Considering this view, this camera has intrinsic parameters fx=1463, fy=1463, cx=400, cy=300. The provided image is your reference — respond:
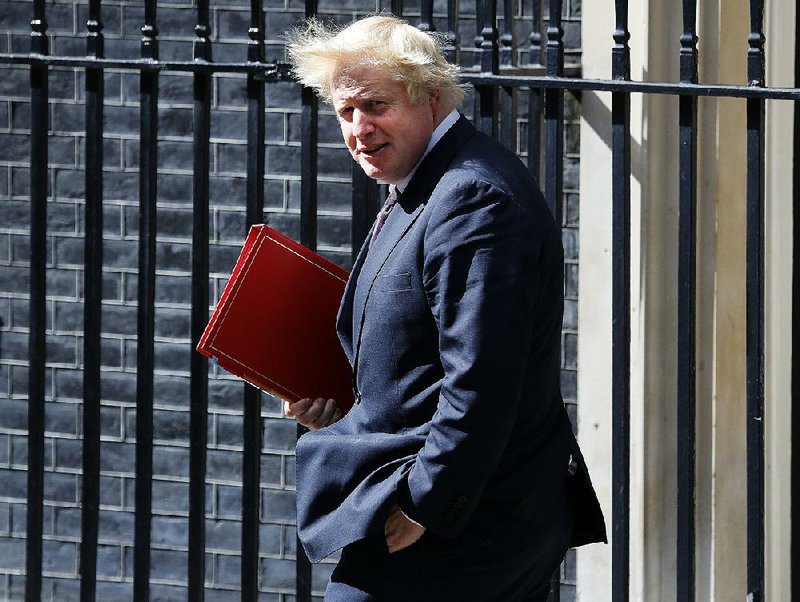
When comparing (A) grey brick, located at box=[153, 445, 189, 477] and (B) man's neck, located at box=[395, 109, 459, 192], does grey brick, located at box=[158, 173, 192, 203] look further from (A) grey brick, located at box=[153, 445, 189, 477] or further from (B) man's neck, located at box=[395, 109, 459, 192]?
(B) man's neck, located at box=[395, 109, 459, 192]

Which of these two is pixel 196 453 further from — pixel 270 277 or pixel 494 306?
pixel 494 306

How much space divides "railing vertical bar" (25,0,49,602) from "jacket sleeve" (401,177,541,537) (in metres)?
1.40

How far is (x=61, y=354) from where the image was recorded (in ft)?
16.0

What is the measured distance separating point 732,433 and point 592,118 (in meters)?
0.99

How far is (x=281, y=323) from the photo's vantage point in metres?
2.97

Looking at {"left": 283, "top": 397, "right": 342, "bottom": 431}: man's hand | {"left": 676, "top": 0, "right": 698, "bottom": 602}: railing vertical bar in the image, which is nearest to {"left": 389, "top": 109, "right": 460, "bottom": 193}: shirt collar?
{"left": 283, "top": 397, "right": 342, "bottom": 431}: man's hand

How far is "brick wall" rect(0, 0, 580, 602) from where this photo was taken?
4715mm

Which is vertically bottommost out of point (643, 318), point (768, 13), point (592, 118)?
point (643, 318)

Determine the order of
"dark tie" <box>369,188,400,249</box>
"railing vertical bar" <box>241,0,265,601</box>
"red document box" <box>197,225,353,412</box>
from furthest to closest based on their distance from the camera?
"railing vertical bar" <box>241,0,265,601</box> → "red document box" <box>197,225,353,412</box> → "dark tie" <box>369,188,400,249</box>

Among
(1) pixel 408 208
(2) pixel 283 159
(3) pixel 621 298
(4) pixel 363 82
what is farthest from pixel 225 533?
(4) pixel 363 82

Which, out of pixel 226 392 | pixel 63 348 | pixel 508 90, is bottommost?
pixel 226 392

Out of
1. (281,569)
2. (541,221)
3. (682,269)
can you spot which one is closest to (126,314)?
(281,569)

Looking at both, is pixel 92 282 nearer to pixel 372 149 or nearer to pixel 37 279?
pixel 37 279

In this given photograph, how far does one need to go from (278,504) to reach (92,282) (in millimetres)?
1478
